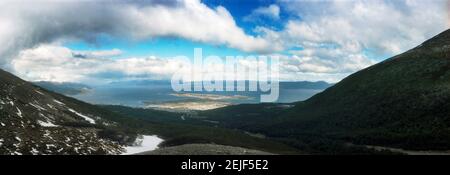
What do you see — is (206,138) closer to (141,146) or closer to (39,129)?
(141,146)

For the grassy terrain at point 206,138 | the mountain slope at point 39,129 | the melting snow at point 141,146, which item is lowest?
the grassy terrain at point 206,138

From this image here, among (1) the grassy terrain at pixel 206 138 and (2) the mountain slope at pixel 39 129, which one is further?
(1) the grassy terrain at pixel 206 138

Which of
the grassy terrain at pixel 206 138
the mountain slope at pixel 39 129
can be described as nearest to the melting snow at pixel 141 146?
the mountain slope at pixel 39 129

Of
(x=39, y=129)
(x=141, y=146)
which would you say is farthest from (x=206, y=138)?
(x=39, y=129)

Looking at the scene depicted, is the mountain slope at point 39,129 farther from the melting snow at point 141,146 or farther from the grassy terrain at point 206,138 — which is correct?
the grassy terrain at point 206,138

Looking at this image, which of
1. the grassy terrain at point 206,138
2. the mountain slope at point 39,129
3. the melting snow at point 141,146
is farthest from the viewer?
the grassy terrain at point 206,138
